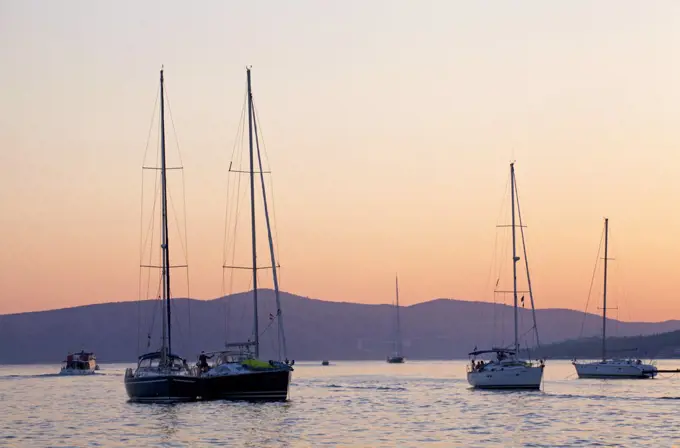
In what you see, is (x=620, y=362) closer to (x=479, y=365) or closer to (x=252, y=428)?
(x=479, y=365)

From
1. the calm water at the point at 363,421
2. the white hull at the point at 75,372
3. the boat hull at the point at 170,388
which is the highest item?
the white hull at the point at 75,372

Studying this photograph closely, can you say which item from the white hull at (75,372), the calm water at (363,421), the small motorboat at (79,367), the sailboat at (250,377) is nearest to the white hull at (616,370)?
the calm water at (363,421)

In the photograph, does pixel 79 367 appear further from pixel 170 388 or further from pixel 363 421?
pixel 363 421

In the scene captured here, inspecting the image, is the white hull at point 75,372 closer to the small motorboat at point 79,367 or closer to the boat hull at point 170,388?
the small motorboat at point 79,367

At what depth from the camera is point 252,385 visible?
7681cm

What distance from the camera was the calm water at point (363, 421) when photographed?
5434cm

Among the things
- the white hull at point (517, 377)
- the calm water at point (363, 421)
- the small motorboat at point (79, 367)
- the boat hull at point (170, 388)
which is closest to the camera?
the calm water at point (363, 421)

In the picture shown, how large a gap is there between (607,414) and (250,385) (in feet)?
74.1

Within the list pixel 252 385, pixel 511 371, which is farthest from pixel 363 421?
pixel 511 371

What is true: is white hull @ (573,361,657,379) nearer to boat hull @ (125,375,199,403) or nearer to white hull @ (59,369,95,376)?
boat hull @ (125,375,199,403)

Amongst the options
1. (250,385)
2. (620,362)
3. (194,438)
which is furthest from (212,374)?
(620,362)

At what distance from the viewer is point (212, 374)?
3095 inches

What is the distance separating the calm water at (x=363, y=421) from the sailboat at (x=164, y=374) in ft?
3.66

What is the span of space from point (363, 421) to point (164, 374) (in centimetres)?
1769
